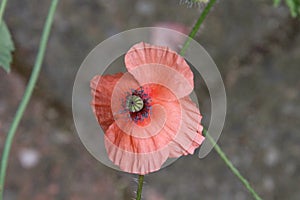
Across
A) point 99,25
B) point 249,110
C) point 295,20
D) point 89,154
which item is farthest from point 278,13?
point 89,154

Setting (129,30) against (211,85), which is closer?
(211,85)

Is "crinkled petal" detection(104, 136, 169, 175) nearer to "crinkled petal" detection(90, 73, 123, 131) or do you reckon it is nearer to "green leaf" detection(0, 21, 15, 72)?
"crinkled petal" detection(90, 73, 123, 131)

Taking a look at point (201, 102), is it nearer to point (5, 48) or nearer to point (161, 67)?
point (5, 48)

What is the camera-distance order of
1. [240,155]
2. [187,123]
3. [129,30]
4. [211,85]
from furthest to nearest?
[240,155]
[129,30]
[211,85]
[187,123]

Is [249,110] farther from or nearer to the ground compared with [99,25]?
nearer to the ground

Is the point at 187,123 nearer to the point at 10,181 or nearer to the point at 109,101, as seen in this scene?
the point at 109,101

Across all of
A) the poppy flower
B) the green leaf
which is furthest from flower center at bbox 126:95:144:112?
the green leaf

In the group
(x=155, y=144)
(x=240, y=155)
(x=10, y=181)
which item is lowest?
(x=240, y=155)
